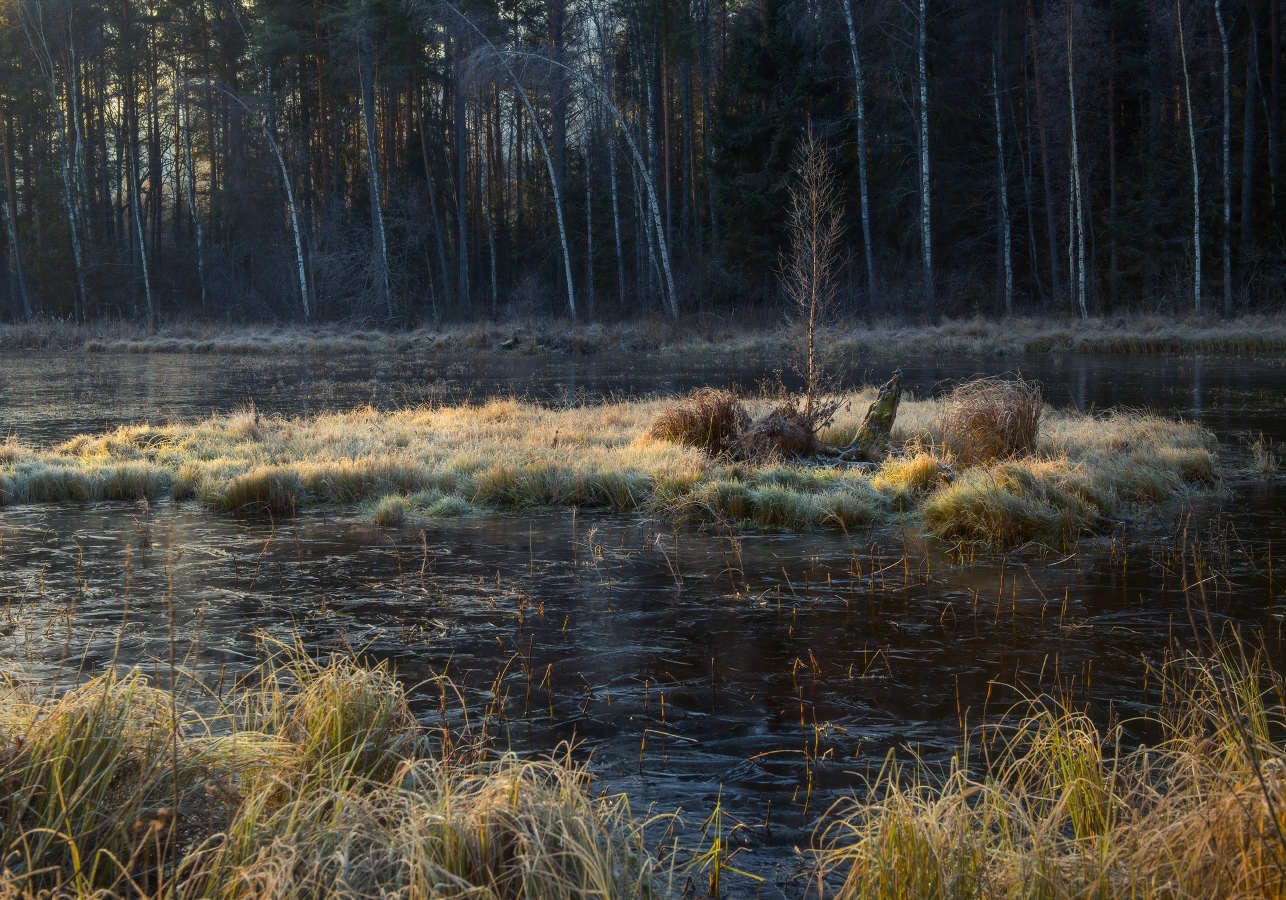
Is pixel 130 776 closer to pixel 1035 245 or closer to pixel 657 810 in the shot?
pixel 657 810

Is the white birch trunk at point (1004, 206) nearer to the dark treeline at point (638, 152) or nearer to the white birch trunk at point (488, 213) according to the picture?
the dark treeline at point (638, 152)

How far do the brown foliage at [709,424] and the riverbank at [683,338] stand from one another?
12335 mm

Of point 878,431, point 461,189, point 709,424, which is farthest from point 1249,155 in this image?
point 461,189

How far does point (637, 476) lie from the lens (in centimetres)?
1027

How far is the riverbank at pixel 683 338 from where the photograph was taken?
89.5 feet

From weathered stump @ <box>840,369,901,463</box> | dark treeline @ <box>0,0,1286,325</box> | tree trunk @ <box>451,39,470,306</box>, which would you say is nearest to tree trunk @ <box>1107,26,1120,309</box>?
dark treeline @ <box>0,0,1286,325</box>

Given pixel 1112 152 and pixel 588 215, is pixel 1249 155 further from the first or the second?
pixel 588 215

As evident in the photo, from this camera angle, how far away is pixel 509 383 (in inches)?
893

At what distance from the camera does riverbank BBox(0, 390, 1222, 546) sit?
881 centimetres

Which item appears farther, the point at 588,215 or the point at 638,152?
the point at 588,215

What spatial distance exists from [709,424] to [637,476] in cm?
164

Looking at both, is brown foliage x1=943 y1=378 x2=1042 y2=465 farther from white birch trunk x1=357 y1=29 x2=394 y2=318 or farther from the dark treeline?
white birch trunk x1=357 y1=29 x2=394 y2=318

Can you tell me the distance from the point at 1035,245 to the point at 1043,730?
37.8 meters

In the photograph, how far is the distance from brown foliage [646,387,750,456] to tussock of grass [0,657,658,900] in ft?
26.9
